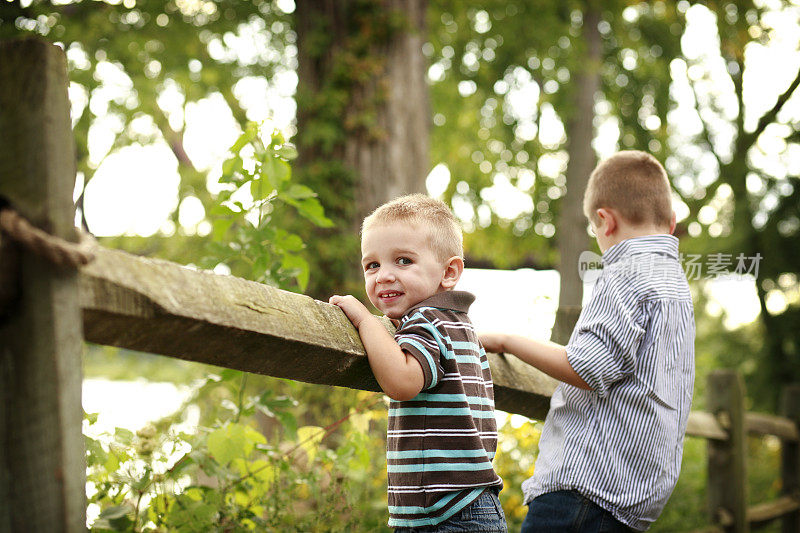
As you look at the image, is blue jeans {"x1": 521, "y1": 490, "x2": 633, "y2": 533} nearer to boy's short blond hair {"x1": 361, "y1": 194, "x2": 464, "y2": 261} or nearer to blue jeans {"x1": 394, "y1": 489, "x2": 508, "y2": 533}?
blue jeans {"x1": 394, "y1": 489, "x2": 508, "y2": 533}

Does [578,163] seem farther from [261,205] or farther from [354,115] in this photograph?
[261,205]

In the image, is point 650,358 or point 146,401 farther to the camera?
point 146,401

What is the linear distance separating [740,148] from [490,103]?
365 centimetres

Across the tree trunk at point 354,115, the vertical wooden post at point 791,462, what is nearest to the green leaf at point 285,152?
the tree trunk at point 354,115

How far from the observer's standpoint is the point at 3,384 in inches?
39.8

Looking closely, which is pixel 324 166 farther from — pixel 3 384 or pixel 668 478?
pixel 3 384

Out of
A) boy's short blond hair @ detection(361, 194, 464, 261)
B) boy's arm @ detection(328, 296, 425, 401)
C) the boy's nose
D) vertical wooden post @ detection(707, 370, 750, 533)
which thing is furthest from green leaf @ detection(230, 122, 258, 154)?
vertical wooden post @ detection(707, 370, 750, 533)

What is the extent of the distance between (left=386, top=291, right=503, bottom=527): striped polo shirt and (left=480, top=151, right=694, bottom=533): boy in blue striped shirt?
38cm

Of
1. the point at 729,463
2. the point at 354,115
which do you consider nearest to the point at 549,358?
the point at 354,115

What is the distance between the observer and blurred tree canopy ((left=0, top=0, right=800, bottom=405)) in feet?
17.5

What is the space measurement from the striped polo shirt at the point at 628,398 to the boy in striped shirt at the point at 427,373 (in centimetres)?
36

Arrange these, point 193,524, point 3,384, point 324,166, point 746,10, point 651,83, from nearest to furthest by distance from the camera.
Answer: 1. point 3,384
2. point 193,524
3. point 324,166
4. point 746,10
5. point 651,83

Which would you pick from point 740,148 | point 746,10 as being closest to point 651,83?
point 740,148

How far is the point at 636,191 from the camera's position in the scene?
208cm
